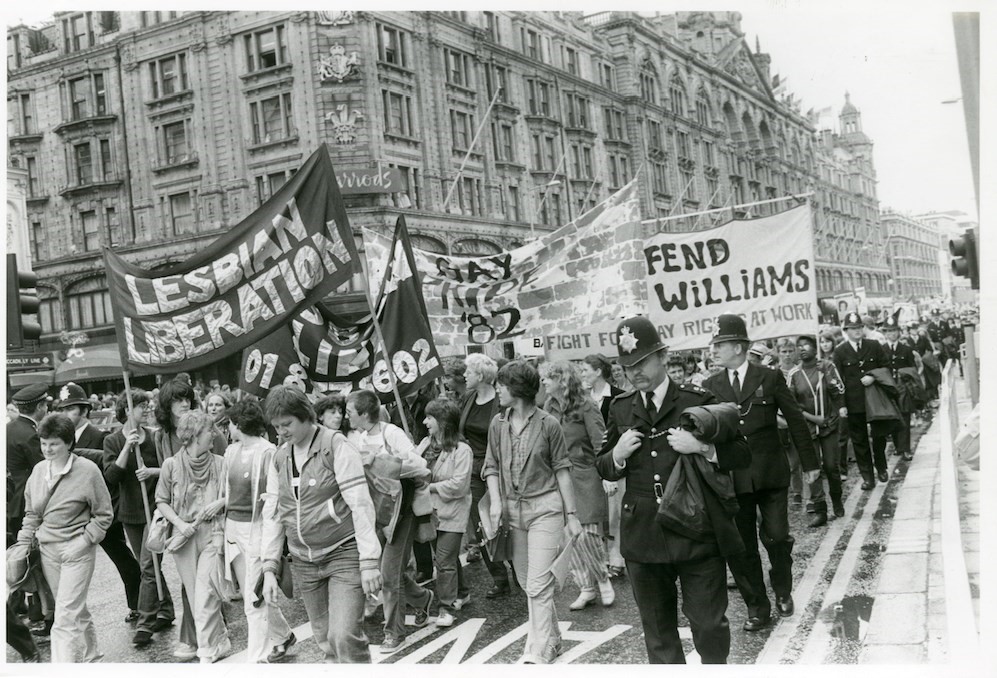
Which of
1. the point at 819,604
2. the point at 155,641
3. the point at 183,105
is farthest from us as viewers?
the point at 183,105

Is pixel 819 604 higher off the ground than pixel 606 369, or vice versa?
pixel 606 369

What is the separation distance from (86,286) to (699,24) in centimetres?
3714

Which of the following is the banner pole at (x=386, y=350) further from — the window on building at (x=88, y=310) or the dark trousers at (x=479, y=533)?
the window on building at (x=88, y=310)

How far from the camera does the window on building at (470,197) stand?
37406mm

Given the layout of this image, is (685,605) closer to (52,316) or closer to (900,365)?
(900,365)

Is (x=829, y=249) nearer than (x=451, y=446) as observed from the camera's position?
No

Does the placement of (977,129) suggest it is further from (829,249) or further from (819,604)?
(829,249)

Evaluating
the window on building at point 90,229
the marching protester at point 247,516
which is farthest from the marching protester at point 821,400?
the window on building at point 90,229

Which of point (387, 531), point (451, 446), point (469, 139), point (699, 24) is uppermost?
point (699, 24)

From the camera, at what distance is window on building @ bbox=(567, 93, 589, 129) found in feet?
138

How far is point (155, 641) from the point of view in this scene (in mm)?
7238

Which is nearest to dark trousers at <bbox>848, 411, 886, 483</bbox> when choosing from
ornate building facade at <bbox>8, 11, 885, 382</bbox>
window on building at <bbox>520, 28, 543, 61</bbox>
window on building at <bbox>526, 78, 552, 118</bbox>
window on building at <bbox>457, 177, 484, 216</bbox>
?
ornate building facade at <bbox>8, 11, 885, 382</bbox>

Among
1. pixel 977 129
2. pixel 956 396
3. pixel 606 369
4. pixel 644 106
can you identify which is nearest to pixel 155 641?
pixel 606 369

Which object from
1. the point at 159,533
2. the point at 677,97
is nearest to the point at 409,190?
the point at 677,97
